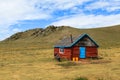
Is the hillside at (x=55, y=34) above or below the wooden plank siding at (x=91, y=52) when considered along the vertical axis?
above

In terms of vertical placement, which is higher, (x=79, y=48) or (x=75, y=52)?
(x=79, y=48)

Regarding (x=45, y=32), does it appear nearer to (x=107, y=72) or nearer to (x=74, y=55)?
(x=74, y=55)

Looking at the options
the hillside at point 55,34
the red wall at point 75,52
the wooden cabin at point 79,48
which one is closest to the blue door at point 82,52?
the wooden cabin at point 79,48

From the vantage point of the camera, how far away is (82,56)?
44.0 meters

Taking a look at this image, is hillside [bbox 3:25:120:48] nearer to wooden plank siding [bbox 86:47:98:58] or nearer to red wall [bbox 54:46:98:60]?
wooden plank siding [bbox 86:47:98:58]

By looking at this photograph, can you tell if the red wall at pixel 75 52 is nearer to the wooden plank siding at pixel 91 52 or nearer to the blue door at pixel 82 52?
the wooden plank siding at pixel 91 52

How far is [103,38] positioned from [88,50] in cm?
7389

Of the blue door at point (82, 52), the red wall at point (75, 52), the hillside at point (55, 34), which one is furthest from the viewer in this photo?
the hillside at point (55, 34)

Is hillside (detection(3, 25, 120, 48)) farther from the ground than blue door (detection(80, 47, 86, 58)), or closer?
farther from the ground

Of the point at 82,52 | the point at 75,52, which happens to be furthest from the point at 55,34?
the point at 75,52

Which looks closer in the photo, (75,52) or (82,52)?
(75,52)

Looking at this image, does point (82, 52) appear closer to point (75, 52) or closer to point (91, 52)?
point (75, 52)

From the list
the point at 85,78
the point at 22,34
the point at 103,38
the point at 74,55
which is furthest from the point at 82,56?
the point at 22,34

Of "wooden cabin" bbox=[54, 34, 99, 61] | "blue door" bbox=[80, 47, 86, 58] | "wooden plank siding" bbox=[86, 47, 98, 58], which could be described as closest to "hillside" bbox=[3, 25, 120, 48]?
"wooden plank siding" bbox=[86, 47, 98, 58]
